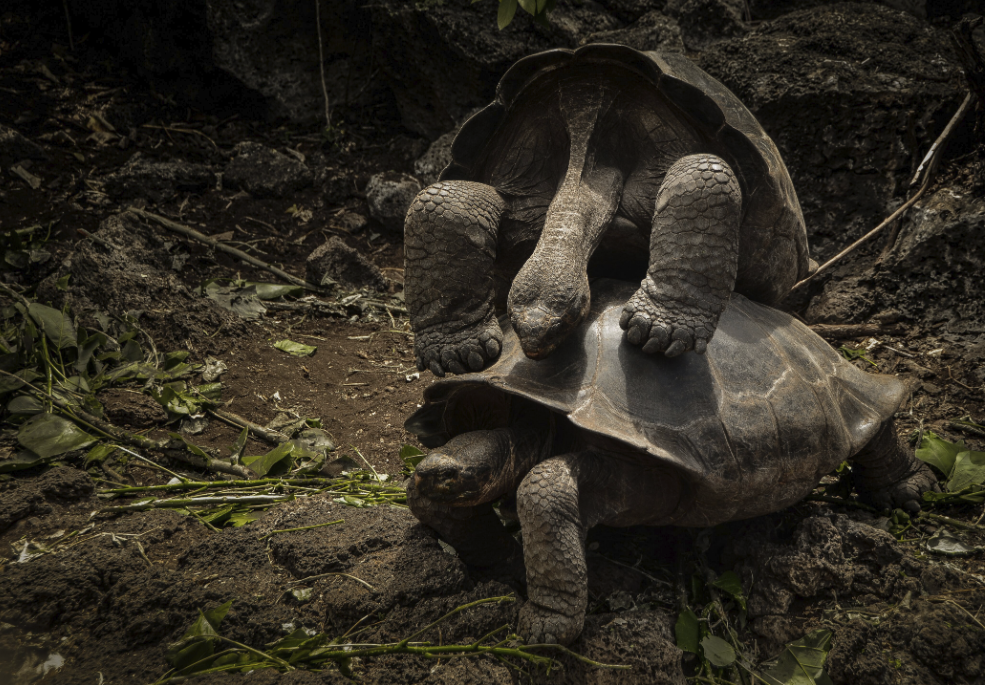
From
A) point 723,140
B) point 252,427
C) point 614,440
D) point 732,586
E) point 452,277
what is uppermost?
point 723,140

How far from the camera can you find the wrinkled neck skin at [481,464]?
85.5 inches

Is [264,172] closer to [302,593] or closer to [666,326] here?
[302,593]

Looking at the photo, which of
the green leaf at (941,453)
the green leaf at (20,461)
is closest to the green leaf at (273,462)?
the green leaf at (20,461)

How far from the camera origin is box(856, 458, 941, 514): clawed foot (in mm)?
2920

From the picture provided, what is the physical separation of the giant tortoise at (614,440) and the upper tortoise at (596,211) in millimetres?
171

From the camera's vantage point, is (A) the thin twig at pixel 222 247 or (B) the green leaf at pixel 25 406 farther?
(A) the thin twig at pixel 222 247

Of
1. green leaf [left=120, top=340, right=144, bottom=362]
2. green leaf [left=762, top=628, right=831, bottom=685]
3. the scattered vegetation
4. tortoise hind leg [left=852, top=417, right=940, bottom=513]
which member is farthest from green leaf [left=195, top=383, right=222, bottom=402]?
tortoise hind leg [left=852, top=417, right=940, bottom=513]

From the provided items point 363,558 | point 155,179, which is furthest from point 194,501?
point 155,179

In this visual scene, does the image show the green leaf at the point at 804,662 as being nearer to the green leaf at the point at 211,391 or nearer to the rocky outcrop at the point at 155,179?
the green leaf at the point at 211,391

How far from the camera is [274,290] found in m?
5.05

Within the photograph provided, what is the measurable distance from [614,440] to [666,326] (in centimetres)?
39

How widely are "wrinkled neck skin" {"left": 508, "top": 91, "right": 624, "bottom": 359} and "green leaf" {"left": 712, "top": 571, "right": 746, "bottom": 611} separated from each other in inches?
42.8

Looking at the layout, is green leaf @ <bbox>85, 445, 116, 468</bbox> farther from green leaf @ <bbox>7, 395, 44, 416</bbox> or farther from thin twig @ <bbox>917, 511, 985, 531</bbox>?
thin twig @ <bbox>917, 511, 985, 531</bbox>

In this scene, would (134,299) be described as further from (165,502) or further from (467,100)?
(467,100)
